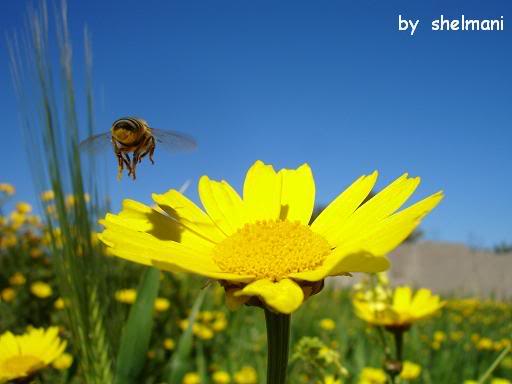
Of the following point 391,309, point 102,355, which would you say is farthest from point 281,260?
point 391,309

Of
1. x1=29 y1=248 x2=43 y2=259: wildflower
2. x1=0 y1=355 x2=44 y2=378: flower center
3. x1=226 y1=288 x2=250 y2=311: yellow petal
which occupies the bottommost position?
x1=0 y1=355 x2=44 y2=378: flower center

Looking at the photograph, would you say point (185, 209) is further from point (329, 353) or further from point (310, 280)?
point (329, 353)

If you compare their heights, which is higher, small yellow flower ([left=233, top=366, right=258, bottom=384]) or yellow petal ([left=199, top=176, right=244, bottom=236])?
yellow petal ([left=199, top=176, right=244, bottom=236])

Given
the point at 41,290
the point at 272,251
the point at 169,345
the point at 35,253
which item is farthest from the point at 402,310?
the point at 35,253

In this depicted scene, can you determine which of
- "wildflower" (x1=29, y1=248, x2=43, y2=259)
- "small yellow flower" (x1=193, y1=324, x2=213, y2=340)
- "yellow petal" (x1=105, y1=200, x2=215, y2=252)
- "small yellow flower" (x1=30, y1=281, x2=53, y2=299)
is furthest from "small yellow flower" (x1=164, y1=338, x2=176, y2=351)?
"yellow petal" (x1=105, y1=200, x2=215, y2=252)

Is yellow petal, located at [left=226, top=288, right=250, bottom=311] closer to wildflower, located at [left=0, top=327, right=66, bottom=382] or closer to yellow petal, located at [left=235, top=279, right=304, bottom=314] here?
yellow petal, located at [left=235, top=279, right=304, bottom=314]

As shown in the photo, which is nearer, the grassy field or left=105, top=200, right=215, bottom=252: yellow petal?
left=105, top=200, right=215, bottom=252: yellow petal
